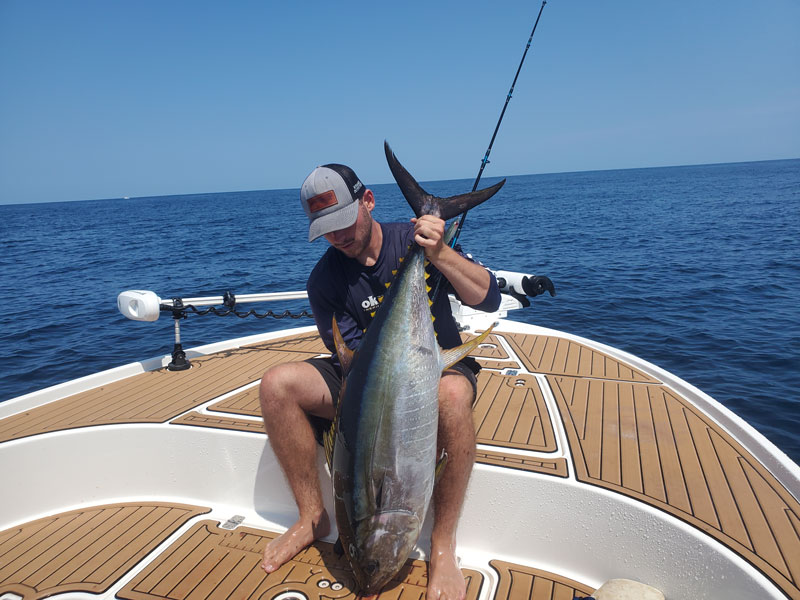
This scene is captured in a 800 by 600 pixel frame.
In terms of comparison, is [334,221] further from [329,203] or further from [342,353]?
[342,353]

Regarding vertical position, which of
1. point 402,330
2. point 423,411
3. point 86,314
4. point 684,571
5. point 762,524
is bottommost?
point 86,314

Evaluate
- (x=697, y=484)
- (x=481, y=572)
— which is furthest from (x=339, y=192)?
(x=697, y=484)

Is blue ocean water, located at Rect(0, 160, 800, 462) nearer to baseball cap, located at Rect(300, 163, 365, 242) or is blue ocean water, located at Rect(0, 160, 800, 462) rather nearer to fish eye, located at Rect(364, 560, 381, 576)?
fish eye, located at Rect(364, 560, 381, 576)

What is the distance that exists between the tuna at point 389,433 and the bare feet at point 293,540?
2.01 feet

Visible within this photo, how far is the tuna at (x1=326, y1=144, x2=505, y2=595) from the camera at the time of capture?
5.33ft

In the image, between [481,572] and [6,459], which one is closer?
[481,572]

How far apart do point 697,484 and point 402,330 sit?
1.61m

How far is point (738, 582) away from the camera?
1700 millimetres

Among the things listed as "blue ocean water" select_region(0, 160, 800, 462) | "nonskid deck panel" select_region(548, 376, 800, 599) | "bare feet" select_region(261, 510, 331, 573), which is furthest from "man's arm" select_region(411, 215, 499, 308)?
"blue ocean water" select_region(0, 160, 800, 462)

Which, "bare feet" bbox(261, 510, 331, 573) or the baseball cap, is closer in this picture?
the baseball cap

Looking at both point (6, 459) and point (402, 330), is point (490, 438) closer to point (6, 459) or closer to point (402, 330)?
point (402, 330)

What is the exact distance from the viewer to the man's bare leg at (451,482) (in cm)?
195

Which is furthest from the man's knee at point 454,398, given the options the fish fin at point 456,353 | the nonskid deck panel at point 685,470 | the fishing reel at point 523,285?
the fishing reel at point 523,285

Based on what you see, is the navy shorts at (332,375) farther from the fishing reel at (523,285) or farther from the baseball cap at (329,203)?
the fishing reel at (523,285)
